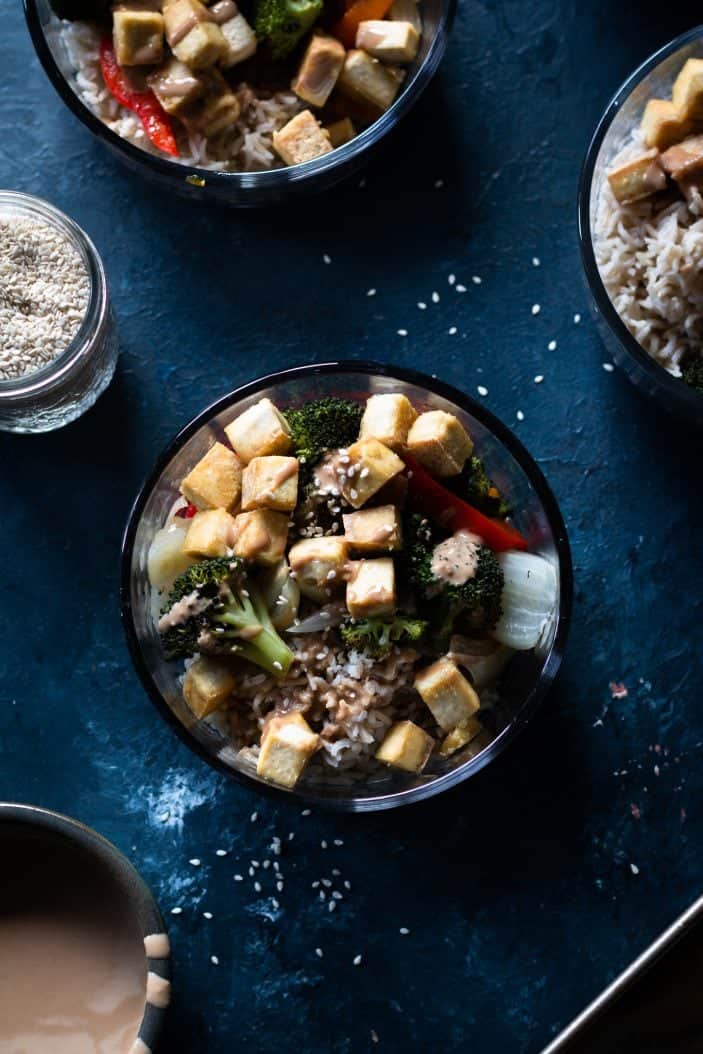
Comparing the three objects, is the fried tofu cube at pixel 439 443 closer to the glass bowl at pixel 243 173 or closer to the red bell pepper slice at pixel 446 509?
the red bell pepper slice at pixel 446 509

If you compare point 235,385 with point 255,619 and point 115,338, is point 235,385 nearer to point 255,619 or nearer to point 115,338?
point 115,338

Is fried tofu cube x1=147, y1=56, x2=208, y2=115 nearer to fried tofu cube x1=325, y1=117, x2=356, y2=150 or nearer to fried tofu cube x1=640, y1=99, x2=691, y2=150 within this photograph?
fried tofu cube x1=325, y1=117, x2=356, y2=150

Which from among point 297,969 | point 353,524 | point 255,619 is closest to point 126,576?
point 255,619

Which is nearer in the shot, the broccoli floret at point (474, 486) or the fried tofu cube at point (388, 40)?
the broccoli floret at point (474, 486)

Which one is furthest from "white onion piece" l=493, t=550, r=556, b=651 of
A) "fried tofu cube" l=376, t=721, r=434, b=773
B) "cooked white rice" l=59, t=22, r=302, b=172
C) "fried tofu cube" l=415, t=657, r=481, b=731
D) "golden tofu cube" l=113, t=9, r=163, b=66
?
"golden tofu cube" l=113, t=9, r=163, b=66

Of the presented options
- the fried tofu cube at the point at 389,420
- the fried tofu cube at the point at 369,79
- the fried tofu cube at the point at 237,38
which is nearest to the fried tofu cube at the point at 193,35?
the fried tofu cube at the point at 237,38

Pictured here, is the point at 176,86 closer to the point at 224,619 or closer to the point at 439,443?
the point at 439,443
